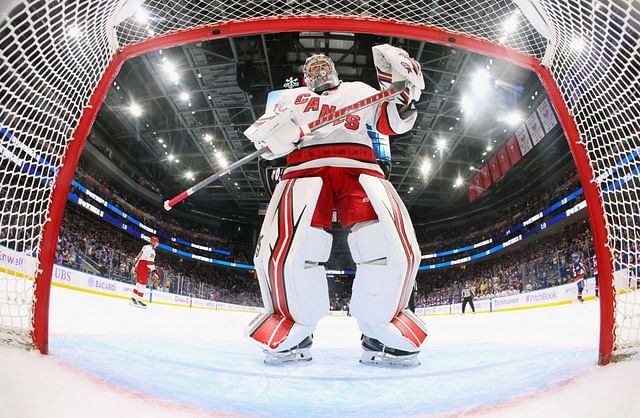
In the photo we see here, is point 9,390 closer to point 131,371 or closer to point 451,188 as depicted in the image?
point 131,371

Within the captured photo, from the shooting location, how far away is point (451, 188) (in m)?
18.6

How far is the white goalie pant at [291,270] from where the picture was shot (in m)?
1.68

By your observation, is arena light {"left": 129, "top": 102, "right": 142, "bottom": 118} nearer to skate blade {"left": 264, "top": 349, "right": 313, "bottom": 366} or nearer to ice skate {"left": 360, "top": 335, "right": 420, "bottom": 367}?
skate blade {"left": 264, "top": 349, "right": 313, "bottom": 366}

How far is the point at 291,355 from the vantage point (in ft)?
5.60

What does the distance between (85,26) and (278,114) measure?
0.79 meters

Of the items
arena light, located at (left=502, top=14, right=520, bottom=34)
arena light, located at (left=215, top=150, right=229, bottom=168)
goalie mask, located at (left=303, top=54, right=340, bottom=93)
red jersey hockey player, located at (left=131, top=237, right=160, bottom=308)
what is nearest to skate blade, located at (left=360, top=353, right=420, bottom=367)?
goalie mask, located at (left=303, top=54, right=340, bottom=93)

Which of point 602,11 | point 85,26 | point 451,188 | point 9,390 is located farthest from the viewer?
point 451,188

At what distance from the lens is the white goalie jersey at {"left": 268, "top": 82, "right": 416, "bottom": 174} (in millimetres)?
1874

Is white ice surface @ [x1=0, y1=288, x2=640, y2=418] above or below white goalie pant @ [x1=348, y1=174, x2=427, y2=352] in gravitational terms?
below

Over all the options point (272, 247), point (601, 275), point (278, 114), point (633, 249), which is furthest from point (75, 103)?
point (633, 249)

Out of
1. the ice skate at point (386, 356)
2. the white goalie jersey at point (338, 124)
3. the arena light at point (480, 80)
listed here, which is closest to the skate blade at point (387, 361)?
the ice skate at point (386, 356)

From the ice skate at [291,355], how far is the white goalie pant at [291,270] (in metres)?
0.04

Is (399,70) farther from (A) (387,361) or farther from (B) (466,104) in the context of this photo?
(B) (466,104)

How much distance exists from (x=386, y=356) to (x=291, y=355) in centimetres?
40
